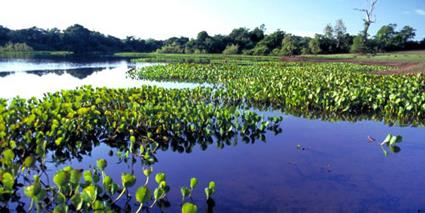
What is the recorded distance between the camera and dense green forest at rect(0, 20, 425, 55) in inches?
1833

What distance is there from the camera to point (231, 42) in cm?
5644

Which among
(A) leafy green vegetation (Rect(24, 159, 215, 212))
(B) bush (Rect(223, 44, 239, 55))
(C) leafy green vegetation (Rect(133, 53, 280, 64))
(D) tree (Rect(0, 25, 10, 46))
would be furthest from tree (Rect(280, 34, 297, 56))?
(A) leafy green vegetation (Rect(24, 159, 215, 212))

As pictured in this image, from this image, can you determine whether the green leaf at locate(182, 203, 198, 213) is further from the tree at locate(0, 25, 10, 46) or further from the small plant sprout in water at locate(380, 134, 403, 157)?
the tree at locate(0, 25, 10, 46)

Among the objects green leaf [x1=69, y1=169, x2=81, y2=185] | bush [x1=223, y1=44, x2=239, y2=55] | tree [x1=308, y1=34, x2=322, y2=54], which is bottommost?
green leaf [x1=69, y1=169, x2=81, y2=185]

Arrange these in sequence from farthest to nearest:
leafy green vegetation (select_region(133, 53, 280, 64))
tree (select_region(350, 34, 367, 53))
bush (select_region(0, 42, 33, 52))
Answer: bush (select_region(0, 42, 33, 52))
tree (select_region(350, 34, 367, 53))
leafy green vegetation (select_region(133, 53, 280, 64))

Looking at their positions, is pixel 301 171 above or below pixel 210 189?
below

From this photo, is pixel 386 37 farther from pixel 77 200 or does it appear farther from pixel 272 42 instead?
pixel 77 200

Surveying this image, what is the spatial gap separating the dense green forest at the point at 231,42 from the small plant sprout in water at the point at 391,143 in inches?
1496

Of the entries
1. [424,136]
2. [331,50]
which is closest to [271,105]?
[424,136]

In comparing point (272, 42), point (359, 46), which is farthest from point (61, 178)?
point (272, 42)

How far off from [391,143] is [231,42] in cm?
5135

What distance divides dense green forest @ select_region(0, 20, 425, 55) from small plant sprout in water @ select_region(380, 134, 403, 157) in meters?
38.0

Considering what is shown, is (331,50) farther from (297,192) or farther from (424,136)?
(297,192)

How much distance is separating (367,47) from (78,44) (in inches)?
1861
